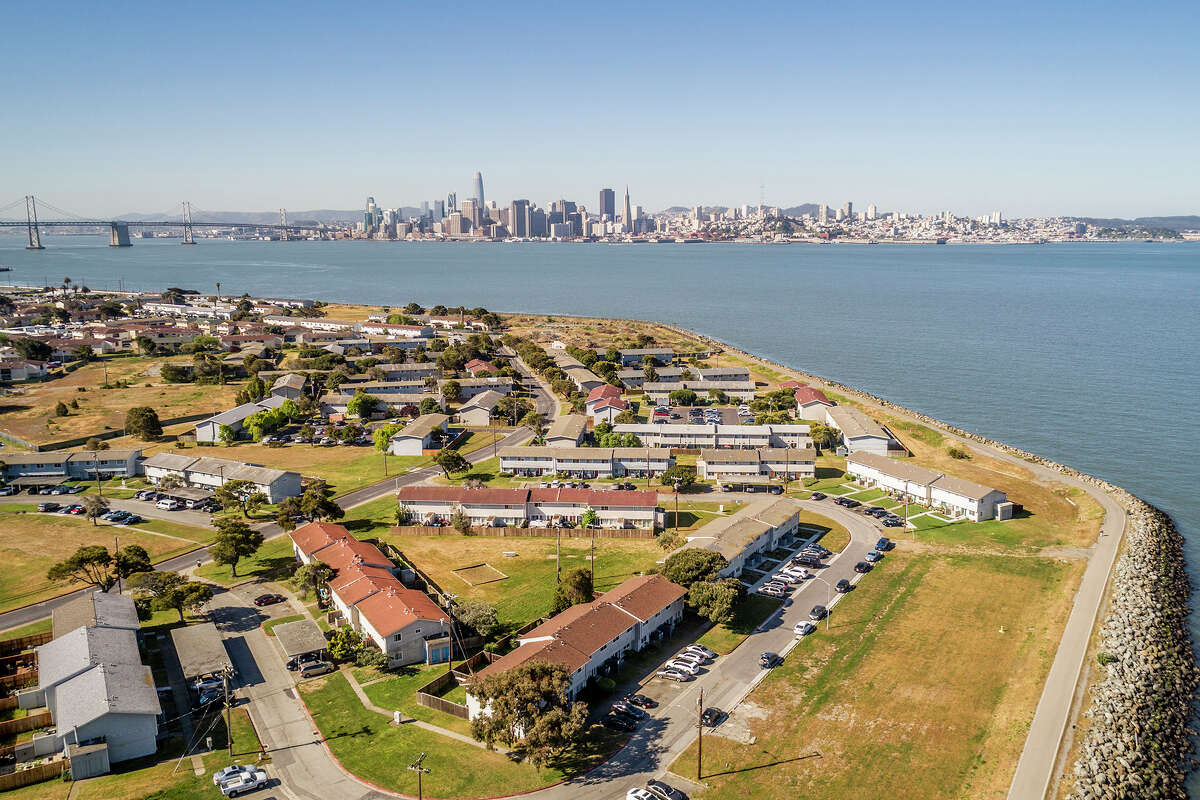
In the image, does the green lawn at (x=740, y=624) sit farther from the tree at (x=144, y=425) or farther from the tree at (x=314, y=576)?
the tree at (x=144, y=425)

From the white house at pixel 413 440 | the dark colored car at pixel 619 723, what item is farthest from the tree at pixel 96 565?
the dark colored car at pixel 619 723

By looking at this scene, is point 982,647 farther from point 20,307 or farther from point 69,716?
point 20,307

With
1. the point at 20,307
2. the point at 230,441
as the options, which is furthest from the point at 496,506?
the point at 20,307

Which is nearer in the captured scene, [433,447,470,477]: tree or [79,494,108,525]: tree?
[79,494,108,525]: tree

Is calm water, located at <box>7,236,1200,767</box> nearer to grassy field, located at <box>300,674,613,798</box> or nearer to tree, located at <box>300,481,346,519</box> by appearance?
grassy field, located at <box>300,674,613,798</box>

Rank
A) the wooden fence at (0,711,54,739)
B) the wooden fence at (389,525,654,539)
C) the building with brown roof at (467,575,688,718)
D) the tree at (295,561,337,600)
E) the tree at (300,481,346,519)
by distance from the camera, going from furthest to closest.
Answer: the wooden fence at (389,525,654,539) → the tree at (300,481,346,519) → the tree at (295,561,337,600) → the building with brown roof at (467,575,688,718) → the wooden fence at (0,711,54,739)

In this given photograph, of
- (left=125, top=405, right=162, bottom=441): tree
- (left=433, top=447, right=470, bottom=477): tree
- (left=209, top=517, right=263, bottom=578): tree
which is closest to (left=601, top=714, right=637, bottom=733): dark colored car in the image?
(left=209, top=517, right=263, bottom=578): tree

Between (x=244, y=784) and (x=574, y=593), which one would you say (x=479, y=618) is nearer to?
(x=574, y=593)
